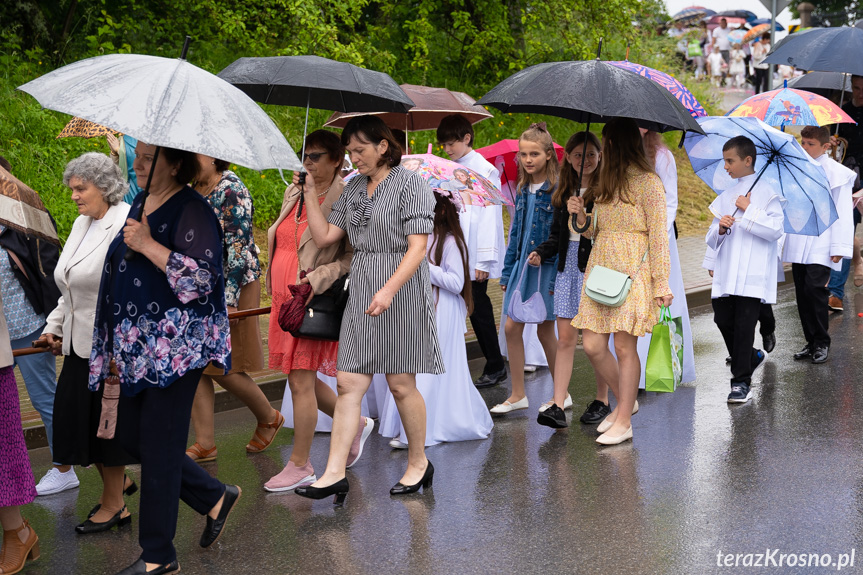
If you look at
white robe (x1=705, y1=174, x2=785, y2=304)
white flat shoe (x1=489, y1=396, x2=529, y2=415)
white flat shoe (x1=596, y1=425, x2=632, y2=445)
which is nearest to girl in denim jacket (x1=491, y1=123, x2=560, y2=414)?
white flat shoe (x1=489, y1=396, x2=529, y2=415)

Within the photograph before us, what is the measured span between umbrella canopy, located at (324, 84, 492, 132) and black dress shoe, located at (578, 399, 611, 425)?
253cm

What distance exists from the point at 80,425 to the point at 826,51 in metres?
7.71

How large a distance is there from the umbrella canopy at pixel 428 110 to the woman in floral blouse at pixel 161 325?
3.70m

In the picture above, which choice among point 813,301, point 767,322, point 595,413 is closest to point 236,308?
point 595,413

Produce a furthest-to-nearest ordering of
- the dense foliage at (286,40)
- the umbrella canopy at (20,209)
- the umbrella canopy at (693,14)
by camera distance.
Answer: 1. the umbrella canopy at (693,14)
2. the dense foliage at (286,40)
3. the umbrella canopy at (20,209)

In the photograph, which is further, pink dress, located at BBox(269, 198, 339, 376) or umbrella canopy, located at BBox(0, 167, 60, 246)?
pink dress, located at BBox(269, 198, 339, 376)

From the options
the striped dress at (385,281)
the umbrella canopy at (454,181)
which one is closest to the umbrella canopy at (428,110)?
the umbrella canopy at (454,181)

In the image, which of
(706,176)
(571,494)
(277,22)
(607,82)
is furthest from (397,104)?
(277,22)

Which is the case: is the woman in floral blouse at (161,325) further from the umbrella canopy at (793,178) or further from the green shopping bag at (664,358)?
the umbrella canopy at (793,178)

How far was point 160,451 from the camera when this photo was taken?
421 cm

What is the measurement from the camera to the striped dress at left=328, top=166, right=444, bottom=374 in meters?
5.17

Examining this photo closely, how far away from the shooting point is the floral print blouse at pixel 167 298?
4.12 metres

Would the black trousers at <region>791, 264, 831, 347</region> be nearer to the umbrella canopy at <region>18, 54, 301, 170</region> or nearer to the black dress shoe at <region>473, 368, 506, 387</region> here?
the black dress shoe at <region>473, 368, 506, 387</region>

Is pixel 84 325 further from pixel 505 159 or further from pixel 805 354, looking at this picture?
pixel 805 354
